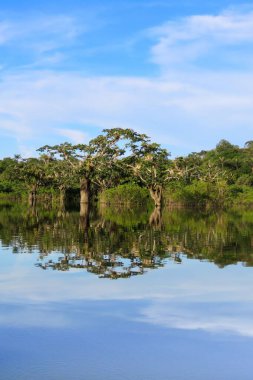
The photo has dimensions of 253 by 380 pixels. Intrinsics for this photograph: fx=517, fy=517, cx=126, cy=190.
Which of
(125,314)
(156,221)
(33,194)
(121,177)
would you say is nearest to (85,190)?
(121,177)

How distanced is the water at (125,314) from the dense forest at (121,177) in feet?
131

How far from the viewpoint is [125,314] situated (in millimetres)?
9867

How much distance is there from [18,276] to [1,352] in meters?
6.25

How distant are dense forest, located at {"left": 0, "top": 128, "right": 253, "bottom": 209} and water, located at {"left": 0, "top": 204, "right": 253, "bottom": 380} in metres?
40.0

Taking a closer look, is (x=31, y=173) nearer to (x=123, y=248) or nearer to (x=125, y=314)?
(x=123, y=248)

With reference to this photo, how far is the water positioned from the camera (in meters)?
7.17

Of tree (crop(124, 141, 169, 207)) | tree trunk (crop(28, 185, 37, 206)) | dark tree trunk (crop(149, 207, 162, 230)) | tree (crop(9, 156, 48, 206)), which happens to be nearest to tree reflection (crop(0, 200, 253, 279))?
dark tree trunk (crop(149, 207, 162, 230))

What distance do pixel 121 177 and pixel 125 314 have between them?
56.1 metres

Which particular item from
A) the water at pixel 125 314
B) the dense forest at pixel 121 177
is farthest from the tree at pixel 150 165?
the water at pixel 125 314

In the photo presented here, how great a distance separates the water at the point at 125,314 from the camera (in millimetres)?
7168

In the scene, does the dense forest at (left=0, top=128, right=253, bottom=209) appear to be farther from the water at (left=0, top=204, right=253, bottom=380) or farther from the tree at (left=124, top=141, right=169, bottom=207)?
the water at (left=0, top=204, right=253, bottom=380)

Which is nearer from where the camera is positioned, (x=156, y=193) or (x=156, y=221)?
(x=156, y=221)

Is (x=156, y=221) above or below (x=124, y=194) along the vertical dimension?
below

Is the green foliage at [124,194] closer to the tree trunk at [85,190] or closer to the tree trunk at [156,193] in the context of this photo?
the tree trunk at [85,190]
